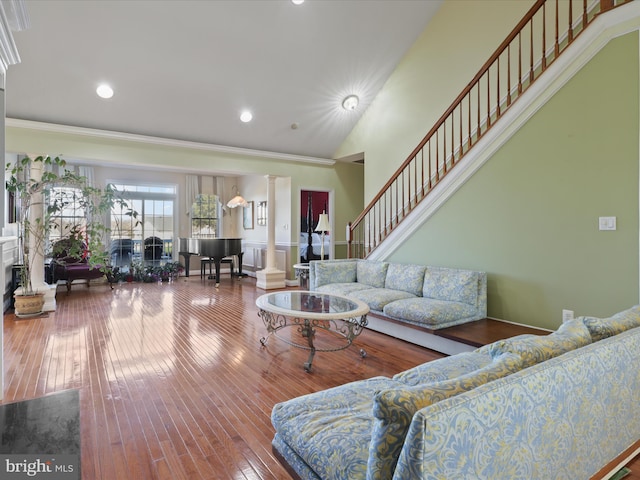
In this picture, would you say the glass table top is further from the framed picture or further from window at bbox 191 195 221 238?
window at bbox 191 195 221 238

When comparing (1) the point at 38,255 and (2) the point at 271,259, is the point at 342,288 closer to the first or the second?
(2) the point at 271,259

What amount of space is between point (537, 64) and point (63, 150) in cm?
655

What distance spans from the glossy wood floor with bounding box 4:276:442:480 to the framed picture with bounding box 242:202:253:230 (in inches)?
169

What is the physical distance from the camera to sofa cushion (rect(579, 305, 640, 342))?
5.62ft

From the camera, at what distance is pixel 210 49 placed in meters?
5.02

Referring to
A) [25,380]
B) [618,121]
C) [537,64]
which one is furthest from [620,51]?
[25,380]

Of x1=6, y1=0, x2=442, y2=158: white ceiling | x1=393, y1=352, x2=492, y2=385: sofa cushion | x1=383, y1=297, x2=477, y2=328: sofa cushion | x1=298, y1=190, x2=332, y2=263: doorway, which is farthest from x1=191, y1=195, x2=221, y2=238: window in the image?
x1=393, y1=352, x2=492, y2=385: sofa cushion

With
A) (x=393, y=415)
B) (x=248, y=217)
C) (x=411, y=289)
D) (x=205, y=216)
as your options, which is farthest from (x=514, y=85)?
(x=205, y=216)

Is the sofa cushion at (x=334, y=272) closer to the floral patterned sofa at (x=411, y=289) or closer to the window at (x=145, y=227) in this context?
the floral patterned sofa at (x=411, y=289)

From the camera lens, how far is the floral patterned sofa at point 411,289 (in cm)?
378

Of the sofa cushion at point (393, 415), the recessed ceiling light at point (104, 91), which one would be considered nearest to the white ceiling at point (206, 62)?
the recessed ceiling light at point (104, 91)

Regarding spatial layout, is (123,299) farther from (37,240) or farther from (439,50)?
(439,50)

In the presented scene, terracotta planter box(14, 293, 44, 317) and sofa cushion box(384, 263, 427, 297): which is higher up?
sofa cushion box(384, 263, 427, 297)

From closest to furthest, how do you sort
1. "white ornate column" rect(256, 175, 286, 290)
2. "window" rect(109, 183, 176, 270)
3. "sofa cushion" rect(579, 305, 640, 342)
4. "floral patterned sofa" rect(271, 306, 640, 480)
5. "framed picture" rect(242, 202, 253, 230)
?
"floral patterned sofa" rect(271, 306, 640, 480) → "sofa cushion" rect(579, 305, 640, 342) → "white ornate column" rect(256, 175, 286, 290) → "window" rect(109, 183, 176, 270) → "framed picture" rect(242, 202, 253, 230)
